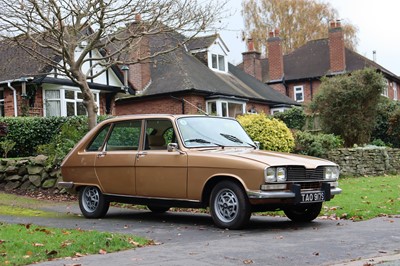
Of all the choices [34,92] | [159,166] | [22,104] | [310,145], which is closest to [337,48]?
[34,92]

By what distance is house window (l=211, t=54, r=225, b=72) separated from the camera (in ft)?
121

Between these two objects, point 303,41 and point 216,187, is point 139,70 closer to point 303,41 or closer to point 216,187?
point 216,187

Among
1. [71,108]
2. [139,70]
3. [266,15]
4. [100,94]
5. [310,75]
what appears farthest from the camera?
[266,15]

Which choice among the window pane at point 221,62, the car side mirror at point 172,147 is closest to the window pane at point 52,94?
the window pane at point 221,62

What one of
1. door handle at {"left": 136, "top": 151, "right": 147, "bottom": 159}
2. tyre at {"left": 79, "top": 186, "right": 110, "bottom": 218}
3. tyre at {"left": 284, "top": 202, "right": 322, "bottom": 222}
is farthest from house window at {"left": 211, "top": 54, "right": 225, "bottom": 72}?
tyre at {"left": 284, "top": 202, "right": 322, "bottom": 222}

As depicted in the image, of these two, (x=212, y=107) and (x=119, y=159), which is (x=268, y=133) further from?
(x=212, y=107)

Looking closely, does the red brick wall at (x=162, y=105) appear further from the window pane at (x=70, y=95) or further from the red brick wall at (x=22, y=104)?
the red brick wall at (x=22, y=104)

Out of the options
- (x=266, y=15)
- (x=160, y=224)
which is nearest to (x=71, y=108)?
(x=160, y=224)

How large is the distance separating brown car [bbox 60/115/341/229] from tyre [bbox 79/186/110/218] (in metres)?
0.02

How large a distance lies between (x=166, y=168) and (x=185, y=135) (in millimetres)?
613

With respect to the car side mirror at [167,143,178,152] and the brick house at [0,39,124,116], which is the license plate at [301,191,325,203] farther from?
the brick house at [0,39,124,116]

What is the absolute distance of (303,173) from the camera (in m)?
8.74

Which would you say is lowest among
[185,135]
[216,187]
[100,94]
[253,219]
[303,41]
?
[253,219]

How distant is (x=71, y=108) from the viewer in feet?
93.6
